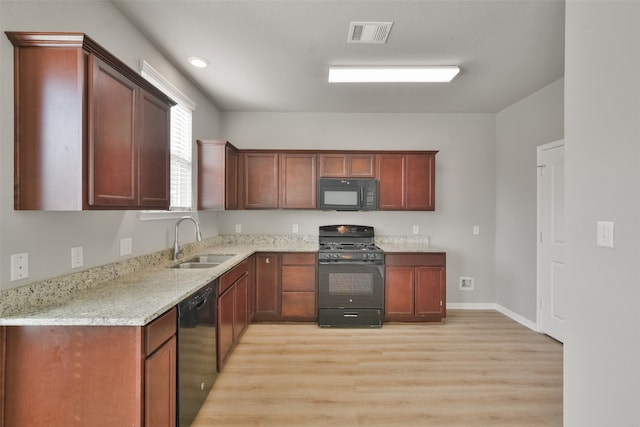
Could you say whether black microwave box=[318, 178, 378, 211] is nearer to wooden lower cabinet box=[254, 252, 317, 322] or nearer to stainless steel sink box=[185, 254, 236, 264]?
wooden lower cabinet box=[254, 252, 317, 322]

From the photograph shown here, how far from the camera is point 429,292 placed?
371 cm

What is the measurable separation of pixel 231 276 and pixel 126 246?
88 cm

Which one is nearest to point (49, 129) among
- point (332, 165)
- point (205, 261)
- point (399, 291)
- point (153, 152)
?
point (153, 152)

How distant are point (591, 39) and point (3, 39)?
2957 millimetres

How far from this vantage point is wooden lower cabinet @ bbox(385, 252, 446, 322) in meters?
3.71

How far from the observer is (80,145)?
1406 mm

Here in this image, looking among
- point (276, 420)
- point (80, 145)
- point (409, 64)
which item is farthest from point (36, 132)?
point (409, 64)

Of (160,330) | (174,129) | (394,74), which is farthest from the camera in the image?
(174,129)

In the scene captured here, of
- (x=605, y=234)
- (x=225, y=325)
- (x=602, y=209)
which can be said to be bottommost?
(x=225, y=325)

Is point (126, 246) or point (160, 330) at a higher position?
point (126, 246)

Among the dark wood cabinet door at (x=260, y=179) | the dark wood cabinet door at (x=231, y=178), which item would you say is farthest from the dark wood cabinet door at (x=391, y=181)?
the dark wood cabinet door at (x=231, y=178)

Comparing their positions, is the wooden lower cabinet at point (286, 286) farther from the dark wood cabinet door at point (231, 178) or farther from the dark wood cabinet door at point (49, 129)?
the dark wood cabinet door at point (49, 129)

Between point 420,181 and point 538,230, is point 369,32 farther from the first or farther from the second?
point 538,230

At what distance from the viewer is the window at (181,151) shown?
3.04m
